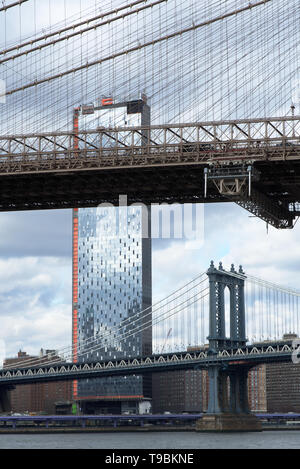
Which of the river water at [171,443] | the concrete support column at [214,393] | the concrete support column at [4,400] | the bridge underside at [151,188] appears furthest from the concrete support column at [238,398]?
the bridge underside at [151,188]

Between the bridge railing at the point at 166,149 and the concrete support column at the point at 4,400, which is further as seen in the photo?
the concrete support column at the point at 4,400

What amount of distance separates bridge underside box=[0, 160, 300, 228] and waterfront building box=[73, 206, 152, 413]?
125 m

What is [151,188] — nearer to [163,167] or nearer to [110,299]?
[163,167]

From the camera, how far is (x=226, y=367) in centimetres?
10819

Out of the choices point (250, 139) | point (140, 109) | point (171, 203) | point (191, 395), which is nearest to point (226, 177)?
point (250, 139)

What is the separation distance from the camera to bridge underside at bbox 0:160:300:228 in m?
36.5

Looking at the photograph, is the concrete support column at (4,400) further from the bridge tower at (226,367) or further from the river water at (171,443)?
the river water at (171,443)

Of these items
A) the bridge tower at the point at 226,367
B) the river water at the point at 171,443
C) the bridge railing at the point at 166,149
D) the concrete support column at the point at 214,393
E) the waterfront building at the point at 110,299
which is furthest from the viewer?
the waterfront building at the point at 110,299

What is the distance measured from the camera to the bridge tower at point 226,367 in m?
102

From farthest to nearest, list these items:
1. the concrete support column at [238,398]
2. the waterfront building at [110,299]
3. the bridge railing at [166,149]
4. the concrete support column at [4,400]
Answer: the waterfront building at [110,299], the concrete support column at [4,400], the concrete support column at [238,398], the bridge railing at [166,149]

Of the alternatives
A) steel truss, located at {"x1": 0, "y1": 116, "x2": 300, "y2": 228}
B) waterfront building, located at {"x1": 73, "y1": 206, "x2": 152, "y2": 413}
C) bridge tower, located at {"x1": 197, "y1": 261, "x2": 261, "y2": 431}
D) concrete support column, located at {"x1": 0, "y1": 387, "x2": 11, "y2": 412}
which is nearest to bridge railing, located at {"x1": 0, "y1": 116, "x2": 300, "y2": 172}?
steel truss, located at {"x1": 0, "y1": 116, "x2": 300, "y2": 228}

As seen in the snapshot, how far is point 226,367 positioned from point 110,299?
213 feet

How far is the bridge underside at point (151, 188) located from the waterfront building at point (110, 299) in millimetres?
124660

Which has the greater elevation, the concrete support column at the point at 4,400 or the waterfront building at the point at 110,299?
the waterfront building at the point at 110,299
